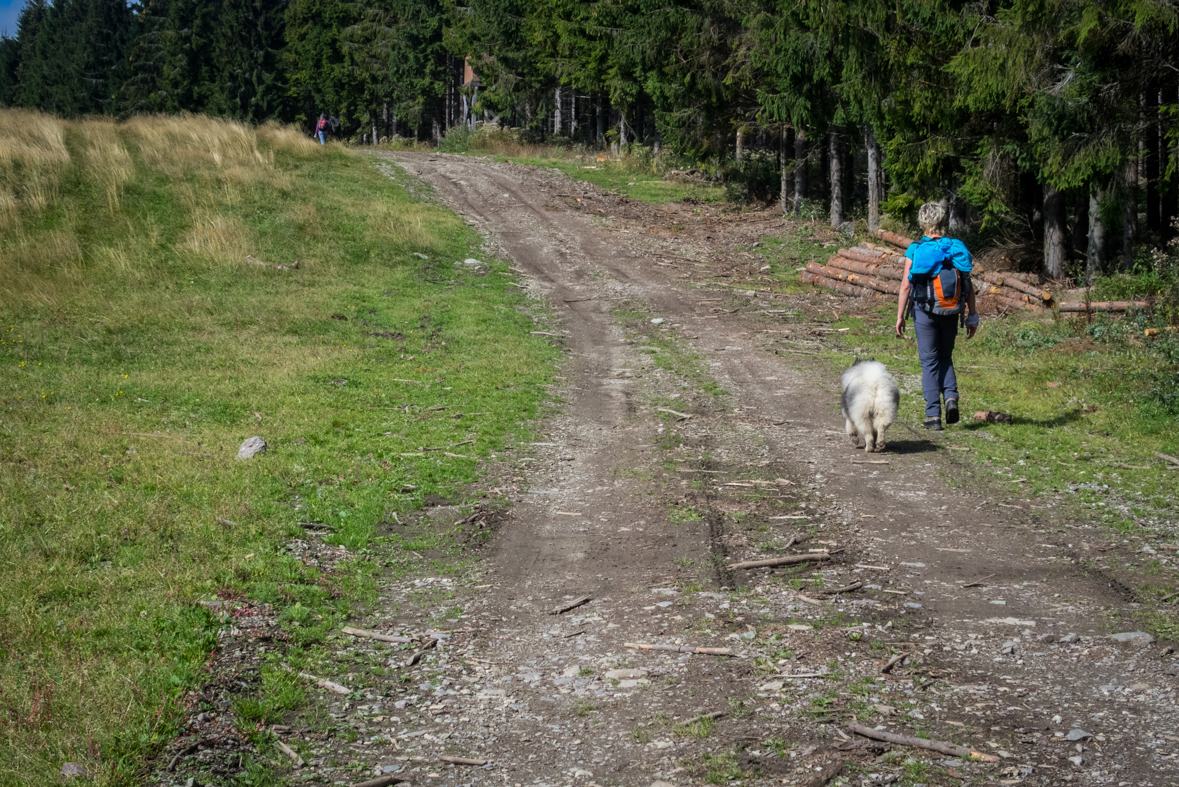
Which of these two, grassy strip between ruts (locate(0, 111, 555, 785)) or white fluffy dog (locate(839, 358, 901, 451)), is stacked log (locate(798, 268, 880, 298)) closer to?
grassy strip between ruts (locate(0, 111, 555, 785))

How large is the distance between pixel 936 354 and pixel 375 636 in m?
6.85

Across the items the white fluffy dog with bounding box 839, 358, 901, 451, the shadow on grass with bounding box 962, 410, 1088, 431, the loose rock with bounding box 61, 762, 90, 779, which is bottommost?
the loose rock with bounding box 61, 762, 90, 779

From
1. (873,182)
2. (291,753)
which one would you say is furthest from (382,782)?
(873,182)

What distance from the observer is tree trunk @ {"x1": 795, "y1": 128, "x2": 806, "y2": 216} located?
26078 millimetres

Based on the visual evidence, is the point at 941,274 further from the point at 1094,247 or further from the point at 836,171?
the point at 836,171

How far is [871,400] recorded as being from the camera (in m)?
8.87

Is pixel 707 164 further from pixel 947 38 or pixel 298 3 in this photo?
pixel 298 3

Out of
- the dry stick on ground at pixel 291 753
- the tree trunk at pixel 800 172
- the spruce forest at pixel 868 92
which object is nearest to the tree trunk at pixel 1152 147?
the spruce forest at pixel 868 92

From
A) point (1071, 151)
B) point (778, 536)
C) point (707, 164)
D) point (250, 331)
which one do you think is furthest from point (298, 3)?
point (778, 536)

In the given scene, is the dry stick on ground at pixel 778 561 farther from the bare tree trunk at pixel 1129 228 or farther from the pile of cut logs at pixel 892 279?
the bare tree trunk at pixel 1129 228

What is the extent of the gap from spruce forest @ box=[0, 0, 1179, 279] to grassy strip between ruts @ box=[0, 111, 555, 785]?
854 centimetres

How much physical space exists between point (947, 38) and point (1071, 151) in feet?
12.3

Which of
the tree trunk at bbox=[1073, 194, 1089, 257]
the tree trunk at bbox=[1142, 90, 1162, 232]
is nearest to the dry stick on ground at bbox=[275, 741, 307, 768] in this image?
the tree trunk at bbox=[1142, 90, 1162, 232]

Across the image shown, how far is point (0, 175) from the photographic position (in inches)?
790
